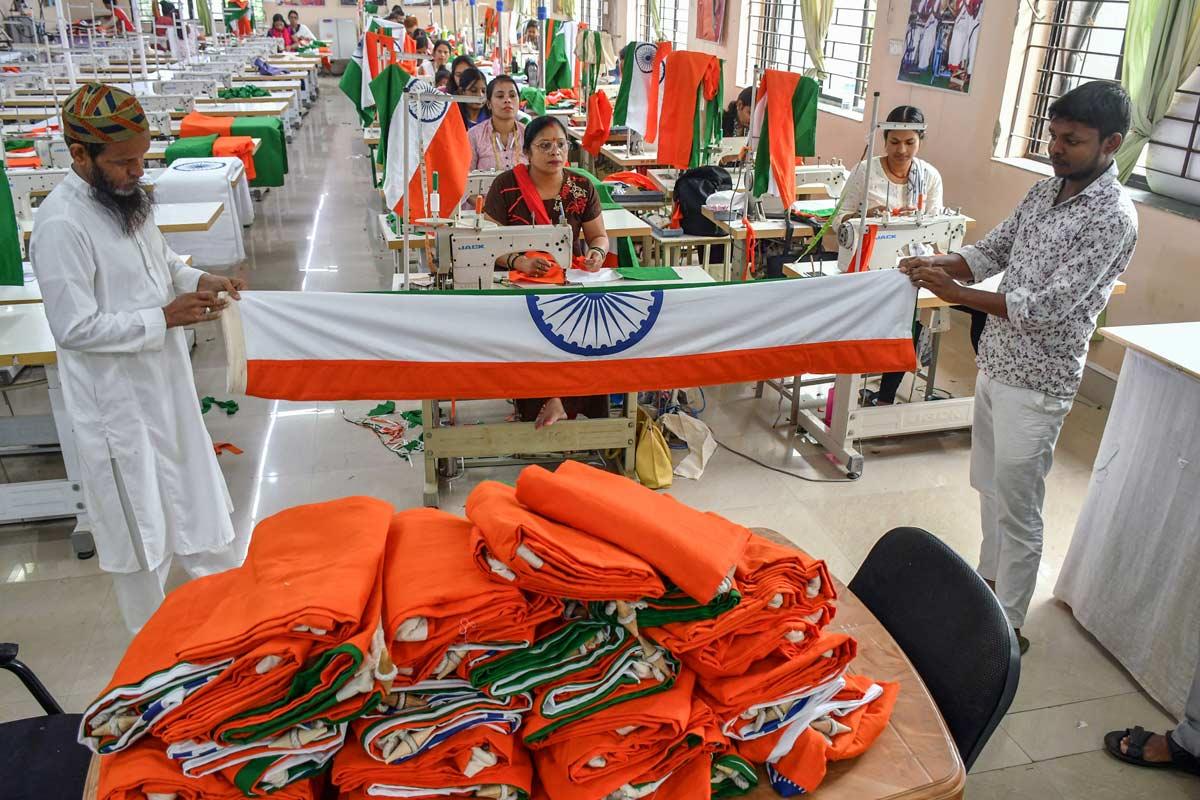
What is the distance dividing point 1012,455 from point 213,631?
87.7 inches

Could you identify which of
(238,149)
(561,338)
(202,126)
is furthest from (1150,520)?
(202,126)

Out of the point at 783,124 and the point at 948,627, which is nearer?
the point at 948,627

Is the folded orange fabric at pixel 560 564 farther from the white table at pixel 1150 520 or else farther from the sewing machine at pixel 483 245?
the sewing machine at pixel 483 245

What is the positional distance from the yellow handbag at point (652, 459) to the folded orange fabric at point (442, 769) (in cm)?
262

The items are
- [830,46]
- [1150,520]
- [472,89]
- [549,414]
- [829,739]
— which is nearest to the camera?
[829,739]

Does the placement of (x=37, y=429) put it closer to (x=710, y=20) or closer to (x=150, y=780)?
(x=150, y=780)

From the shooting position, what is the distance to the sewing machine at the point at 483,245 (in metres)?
3.41

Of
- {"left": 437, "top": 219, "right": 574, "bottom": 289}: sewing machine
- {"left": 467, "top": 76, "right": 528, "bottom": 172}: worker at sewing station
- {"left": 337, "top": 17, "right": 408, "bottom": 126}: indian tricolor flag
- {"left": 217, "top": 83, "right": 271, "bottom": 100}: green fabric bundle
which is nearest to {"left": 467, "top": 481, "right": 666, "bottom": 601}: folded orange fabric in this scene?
{"left": 437, "top": 219, "right": 574, "bottom": 289}: sewing machine

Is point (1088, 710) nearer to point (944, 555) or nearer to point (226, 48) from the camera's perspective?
point (944, 555)

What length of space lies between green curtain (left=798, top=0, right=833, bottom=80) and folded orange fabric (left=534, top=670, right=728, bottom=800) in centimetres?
785

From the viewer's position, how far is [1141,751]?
2432mm

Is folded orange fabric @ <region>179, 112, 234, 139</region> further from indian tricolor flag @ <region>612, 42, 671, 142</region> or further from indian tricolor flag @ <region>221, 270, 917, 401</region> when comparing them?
indian tricolor flag @ <region>221, 270, 917, 401</region>

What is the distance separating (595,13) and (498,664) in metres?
17.8

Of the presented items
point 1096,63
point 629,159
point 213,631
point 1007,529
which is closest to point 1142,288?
point 1096,63
